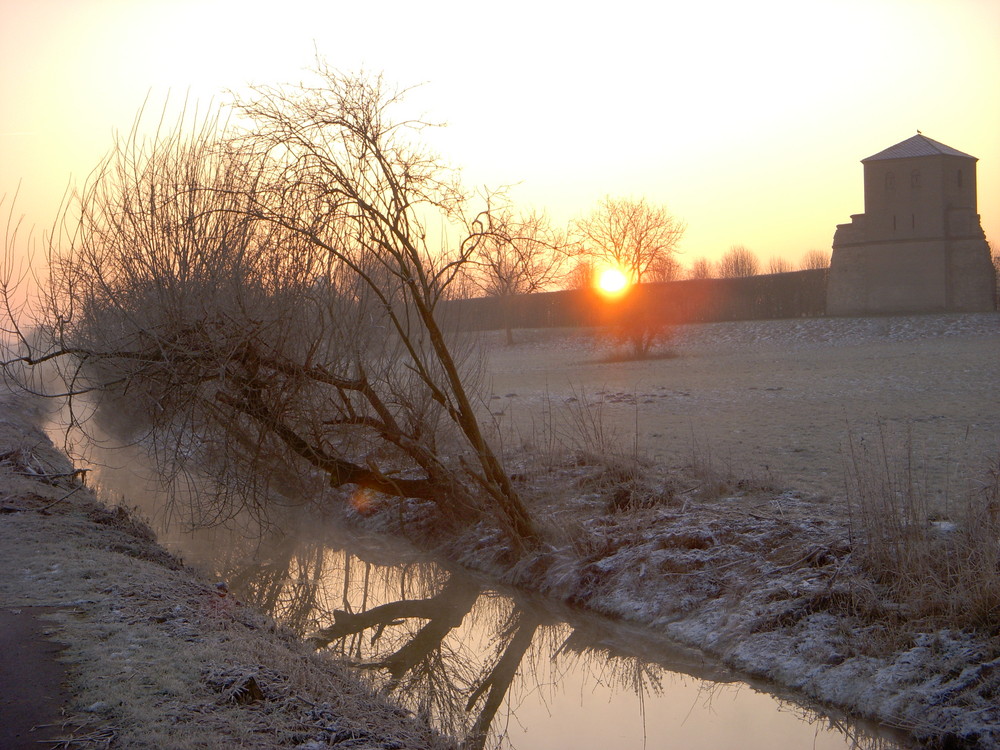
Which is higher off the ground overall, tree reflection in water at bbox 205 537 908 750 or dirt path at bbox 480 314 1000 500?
dirt path at bbox 480 314 1000 500

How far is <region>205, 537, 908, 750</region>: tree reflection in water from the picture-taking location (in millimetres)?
7754

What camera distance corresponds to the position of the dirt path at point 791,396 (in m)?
13.2

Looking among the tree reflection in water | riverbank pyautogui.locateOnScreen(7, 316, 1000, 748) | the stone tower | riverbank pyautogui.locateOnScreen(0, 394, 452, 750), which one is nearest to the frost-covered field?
riverbank pyautogui.locateOnScreen(7, 316, 1000, 748)

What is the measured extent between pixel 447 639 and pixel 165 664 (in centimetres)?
413

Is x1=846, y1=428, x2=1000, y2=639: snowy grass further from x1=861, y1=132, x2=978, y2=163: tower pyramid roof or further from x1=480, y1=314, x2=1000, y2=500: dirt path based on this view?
x1=861, y1=132, x2=978, y2=163: tower pyramid roof

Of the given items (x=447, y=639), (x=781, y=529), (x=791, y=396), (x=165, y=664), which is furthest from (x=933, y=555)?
(x=791, y=396)

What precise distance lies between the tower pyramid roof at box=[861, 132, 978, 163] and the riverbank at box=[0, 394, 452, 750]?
50.8 meters

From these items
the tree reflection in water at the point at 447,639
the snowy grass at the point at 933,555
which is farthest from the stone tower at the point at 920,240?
the snowy grass at the point at 933,555

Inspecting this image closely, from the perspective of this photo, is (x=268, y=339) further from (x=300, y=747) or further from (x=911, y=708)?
(x=911, y=708)

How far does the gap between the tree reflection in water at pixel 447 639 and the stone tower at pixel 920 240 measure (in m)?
44.5

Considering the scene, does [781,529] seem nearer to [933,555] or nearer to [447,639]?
[933,555]

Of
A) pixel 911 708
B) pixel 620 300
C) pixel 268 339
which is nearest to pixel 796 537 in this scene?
pixel 911 708

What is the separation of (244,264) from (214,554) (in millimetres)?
5371

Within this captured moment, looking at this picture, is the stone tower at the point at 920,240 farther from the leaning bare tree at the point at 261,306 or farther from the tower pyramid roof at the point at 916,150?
the leaning bare tree at the point at 261,306
